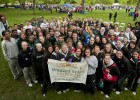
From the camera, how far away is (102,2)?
285ft

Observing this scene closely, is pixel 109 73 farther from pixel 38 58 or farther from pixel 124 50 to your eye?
pixel 38 58

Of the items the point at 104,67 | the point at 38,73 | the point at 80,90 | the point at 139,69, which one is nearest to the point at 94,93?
the point at 80,90

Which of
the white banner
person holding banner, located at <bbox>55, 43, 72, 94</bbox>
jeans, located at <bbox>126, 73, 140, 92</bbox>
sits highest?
person holding banner, located at <bbox>55, 43, 72, 94</bbox>

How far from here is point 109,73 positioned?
6305 mm

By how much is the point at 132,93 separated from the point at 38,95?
413 cm

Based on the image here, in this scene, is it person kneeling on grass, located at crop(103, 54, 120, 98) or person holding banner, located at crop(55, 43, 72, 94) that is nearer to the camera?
person kneeling on grass, located at crop(103, 54, 120, 98)

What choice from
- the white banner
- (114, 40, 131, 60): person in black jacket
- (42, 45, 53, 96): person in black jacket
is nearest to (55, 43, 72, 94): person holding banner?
the white banner

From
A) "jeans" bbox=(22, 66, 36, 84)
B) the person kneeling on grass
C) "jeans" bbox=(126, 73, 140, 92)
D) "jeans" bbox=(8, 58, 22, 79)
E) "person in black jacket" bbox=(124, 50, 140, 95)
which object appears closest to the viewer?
the person kneeling on grass

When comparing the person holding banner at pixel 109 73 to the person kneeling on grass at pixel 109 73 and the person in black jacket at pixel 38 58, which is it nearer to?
the person kneeling on grass at pixel 109 73

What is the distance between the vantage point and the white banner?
20.9 feet

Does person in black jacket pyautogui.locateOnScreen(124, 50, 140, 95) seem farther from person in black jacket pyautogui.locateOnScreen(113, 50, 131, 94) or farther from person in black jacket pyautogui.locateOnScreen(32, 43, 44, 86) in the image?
person in black jacket pyautogui.locateOnScreen(32, 43, 44, 86)

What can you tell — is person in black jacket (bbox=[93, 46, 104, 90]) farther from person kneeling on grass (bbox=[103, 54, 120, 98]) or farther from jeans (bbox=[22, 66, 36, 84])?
jeans (bbox=[22, 66, 36, 84])

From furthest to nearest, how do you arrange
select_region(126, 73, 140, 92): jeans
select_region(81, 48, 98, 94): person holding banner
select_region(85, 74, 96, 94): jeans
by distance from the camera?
select_region(126, 73, 140, 92): jeans, select_region(85, 74, 96, 94): jeans, select_region(81, 48, 98, 94): person holding banner

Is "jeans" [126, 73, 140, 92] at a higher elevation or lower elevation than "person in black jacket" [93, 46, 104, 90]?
lower
